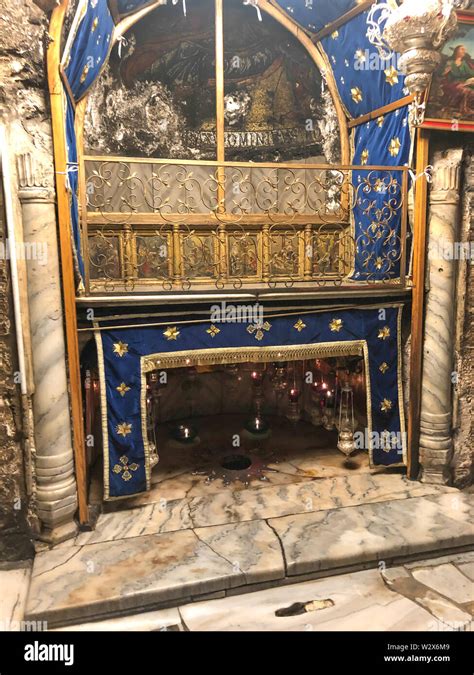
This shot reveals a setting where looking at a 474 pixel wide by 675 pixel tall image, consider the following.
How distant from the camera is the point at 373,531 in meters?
4.89

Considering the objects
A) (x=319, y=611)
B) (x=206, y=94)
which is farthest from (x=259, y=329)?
(x=206, y=94)

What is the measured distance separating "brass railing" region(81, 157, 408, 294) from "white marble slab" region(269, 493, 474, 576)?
243 cm

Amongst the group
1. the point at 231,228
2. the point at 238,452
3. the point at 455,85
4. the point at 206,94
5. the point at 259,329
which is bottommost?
the point at 238,452

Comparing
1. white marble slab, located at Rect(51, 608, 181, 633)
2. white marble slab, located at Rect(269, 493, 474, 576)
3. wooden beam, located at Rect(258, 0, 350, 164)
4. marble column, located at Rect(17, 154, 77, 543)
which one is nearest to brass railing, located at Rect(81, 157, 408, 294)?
wooden beam, located at Rect(258, 0, 350, 164)

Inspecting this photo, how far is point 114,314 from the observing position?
493 cm

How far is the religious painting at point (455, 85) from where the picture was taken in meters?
4.74

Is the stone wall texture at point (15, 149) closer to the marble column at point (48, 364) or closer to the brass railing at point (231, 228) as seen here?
the marble column at point (48, 364)

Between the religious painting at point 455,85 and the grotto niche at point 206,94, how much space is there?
2.05 m

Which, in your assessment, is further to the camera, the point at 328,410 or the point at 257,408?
the point at 257,408

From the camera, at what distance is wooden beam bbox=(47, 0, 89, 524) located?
4133 millimetres

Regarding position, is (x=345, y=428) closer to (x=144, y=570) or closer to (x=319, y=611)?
(x=319, y=611)

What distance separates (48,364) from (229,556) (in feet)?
7.75

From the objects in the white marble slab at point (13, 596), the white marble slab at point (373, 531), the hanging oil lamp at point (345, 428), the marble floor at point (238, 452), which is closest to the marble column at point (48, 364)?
the white marble slab at point (13, 596)
